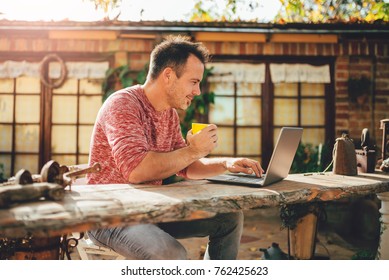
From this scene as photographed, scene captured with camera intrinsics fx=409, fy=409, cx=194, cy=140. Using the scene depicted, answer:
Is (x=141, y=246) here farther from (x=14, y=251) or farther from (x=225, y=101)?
(x=225, y=101)

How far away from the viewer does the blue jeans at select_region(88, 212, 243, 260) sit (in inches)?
66.3

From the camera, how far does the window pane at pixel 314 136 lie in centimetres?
563

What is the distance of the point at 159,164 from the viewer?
1909 millimetres

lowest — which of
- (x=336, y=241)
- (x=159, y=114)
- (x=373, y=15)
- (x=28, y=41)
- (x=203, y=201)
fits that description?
(x=336, y=241)

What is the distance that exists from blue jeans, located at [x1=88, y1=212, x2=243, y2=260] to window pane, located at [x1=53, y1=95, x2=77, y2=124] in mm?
3920

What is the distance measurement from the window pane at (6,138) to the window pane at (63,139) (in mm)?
605

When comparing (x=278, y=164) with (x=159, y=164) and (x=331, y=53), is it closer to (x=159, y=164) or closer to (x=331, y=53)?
(x=159, y=164)

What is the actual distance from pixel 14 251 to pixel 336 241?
3.49 meters

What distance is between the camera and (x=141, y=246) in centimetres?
170

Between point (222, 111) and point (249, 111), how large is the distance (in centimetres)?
37

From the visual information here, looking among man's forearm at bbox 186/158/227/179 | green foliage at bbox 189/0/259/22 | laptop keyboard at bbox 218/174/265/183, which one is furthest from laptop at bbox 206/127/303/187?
green foliage at bbox 189/0/259/22

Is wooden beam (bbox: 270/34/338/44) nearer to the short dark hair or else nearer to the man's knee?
the short dark hair

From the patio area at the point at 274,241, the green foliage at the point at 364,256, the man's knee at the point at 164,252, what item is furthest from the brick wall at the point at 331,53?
the man's knee at the point at 164,252
